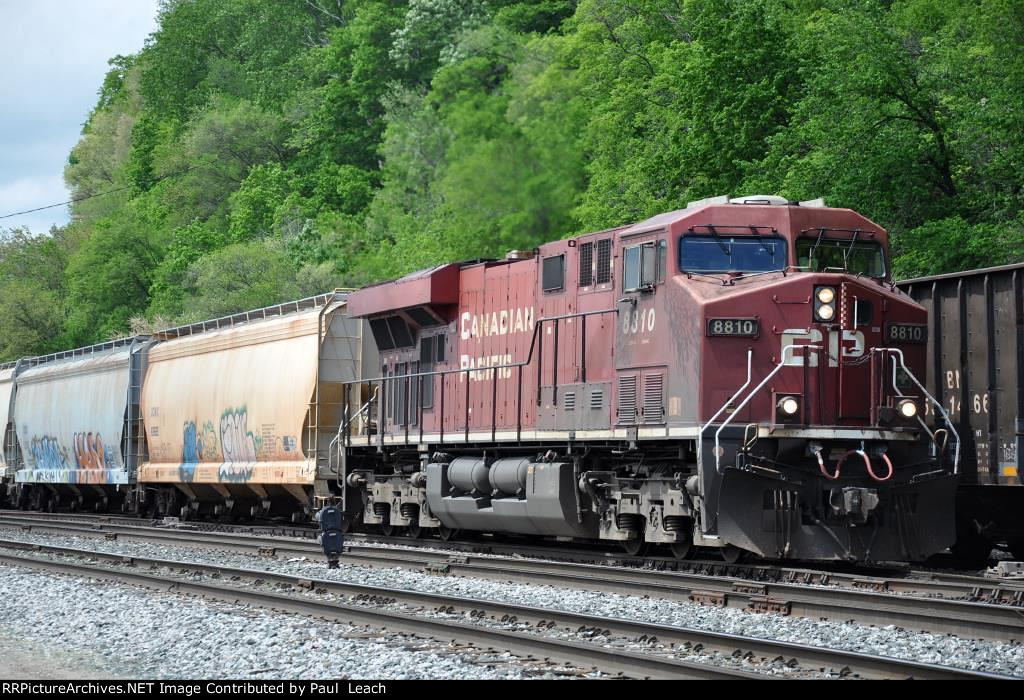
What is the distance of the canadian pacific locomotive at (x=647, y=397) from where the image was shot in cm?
1310

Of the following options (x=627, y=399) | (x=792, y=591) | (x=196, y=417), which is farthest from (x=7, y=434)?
(x=792, y=591)

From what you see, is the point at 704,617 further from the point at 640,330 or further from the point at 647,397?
the point at 640,330

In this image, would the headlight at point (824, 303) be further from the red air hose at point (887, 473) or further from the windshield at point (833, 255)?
the red air hose at point (887, 473)

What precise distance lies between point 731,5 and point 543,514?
21682 mm

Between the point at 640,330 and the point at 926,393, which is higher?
the point at 640,330

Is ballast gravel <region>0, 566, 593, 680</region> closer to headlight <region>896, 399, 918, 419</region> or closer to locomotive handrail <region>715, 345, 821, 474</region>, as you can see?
locomotive handrail <region>715, 345, 821, 474</region>

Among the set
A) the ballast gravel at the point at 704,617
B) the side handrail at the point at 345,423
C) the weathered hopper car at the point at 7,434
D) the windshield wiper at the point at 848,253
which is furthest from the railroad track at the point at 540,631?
the weathered hopper car at the point at 7,434

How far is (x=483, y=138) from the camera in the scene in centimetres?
4091

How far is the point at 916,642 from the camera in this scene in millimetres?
9414

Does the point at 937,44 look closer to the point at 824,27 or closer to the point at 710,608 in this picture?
the point at 824,27

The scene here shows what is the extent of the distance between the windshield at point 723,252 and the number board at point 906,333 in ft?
4.96

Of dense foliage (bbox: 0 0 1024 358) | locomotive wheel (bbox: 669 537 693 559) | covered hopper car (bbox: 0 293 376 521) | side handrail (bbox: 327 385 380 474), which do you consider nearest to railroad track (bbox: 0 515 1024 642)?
locomotive wheel (bbox: 669 537 693 559)

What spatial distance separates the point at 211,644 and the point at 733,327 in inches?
244

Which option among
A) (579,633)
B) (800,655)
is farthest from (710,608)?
(800,655)
